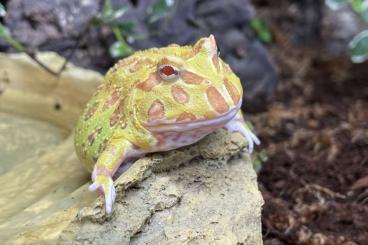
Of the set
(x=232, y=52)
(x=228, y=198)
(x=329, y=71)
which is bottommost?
(x=329, y=71)

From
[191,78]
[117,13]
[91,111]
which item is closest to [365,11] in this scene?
[117,13]

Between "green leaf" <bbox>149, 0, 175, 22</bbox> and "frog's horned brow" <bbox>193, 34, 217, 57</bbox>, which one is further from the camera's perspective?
"green leaf" <bbox>149, 0, 175, 22</bbox>

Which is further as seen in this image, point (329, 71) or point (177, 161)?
point (329, 71)

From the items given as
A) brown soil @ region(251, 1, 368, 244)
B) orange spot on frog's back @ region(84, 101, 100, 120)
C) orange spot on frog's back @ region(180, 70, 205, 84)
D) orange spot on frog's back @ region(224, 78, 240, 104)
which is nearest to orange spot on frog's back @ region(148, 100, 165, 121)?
orange spot on frog's back @ region(180, 70, 205, 84)

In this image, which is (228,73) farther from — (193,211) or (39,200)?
(39,200)

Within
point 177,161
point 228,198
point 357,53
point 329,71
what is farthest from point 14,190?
point 329,71

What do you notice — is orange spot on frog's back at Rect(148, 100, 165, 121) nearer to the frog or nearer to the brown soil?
the frog

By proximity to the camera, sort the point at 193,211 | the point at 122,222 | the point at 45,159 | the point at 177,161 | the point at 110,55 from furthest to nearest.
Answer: the point at 110,55, the point at 45,159, the point at 177,161, the point at 193,211, the point at 122,222
